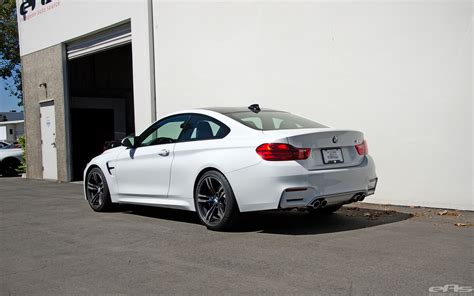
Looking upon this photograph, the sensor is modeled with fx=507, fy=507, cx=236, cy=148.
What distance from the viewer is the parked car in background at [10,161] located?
60.5ft

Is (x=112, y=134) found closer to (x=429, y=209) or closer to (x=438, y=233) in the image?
(x=429, y=209)

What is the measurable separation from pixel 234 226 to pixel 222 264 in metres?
1.41

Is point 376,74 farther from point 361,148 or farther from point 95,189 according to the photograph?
point 95,189

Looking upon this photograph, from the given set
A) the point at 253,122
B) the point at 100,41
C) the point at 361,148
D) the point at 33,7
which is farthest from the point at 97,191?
the point at 33,7

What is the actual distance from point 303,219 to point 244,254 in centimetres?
203

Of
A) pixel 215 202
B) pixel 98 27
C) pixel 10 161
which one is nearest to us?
pixel 215 202

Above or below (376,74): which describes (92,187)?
below

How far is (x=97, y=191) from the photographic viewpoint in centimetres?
781

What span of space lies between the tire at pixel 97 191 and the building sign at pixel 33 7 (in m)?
8.45

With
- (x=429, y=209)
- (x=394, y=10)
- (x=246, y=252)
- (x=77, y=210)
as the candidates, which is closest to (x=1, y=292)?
(x=246, y=252)

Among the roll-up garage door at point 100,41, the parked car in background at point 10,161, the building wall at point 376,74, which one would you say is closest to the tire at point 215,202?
the building wall at point 376,74

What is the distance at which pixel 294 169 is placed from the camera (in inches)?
204

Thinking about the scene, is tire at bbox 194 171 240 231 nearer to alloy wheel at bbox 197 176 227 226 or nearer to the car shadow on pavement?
alloy wheel at bbox 197 176 227 226

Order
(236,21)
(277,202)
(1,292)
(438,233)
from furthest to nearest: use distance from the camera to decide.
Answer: (236,21) < (438,233) < (277,202) < (1,292)
